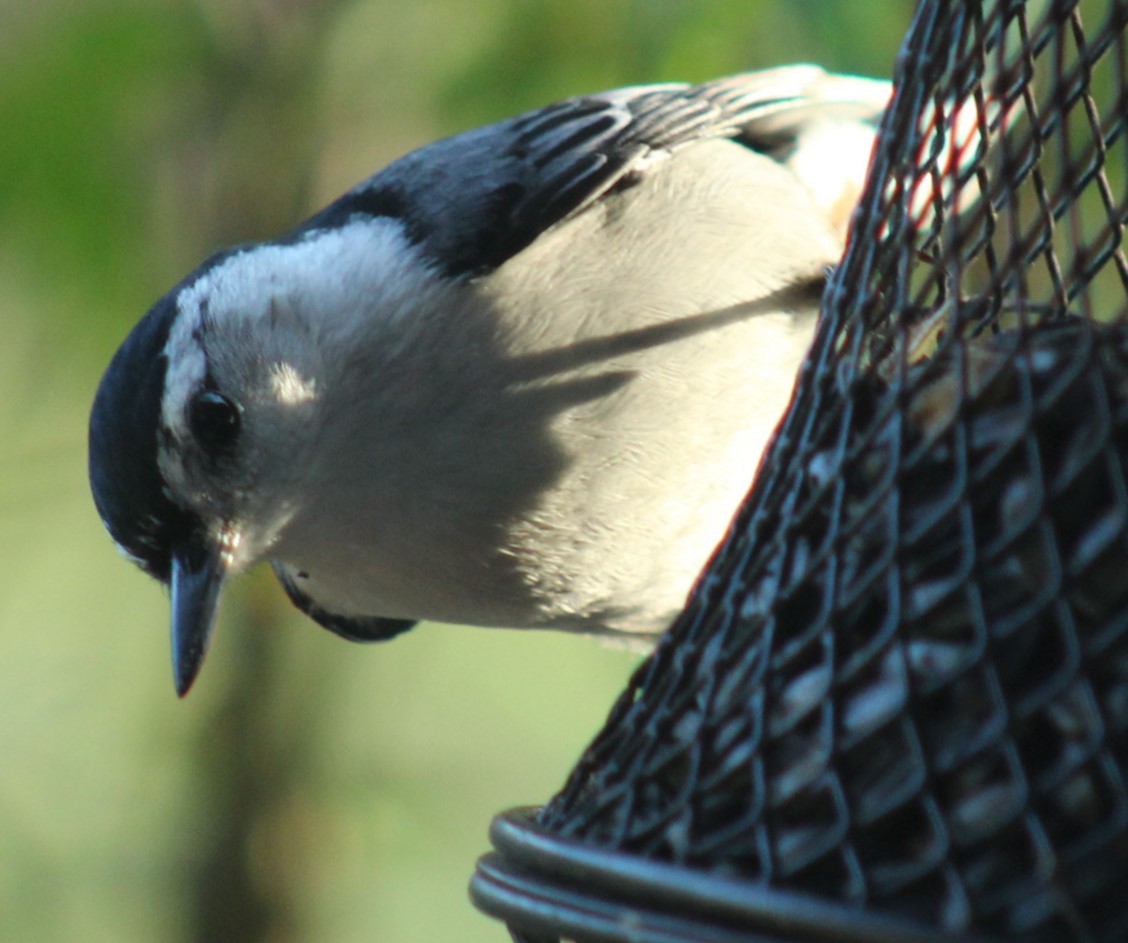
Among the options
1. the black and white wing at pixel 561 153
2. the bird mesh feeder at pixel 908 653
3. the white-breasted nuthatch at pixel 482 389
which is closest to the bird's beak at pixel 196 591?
the white-breasted nuthatch at pixel 482 389

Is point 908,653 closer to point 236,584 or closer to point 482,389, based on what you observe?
point 482,389

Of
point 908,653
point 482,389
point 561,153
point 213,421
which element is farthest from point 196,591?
point 908,653

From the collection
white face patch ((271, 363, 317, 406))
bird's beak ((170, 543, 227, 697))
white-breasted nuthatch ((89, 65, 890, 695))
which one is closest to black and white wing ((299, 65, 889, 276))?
white-breasted nuthatch ((89, 65, 890, 695))

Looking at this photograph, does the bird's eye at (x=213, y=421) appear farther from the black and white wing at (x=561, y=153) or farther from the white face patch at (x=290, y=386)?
the black and white wing at (x=561, y=153)

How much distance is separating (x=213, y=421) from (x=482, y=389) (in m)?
0.41

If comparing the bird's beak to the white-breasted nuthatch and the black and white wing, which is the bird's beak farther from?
the black and white wing

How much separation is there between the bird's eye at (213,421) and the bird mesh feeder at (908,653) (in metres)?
0.93

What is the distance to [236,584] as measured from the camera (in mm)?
3207

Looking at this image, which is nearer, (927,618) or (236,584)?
(927,618)

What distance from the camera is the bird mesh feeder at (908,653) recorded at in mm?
1055

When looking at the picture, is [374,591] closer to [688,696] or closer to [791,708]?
[688,696]

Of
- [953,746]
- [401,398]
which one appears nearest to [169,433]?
[401,398]

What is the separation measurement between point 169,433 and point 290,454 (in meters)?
0.18

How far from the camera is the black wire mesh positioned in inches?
41.9
